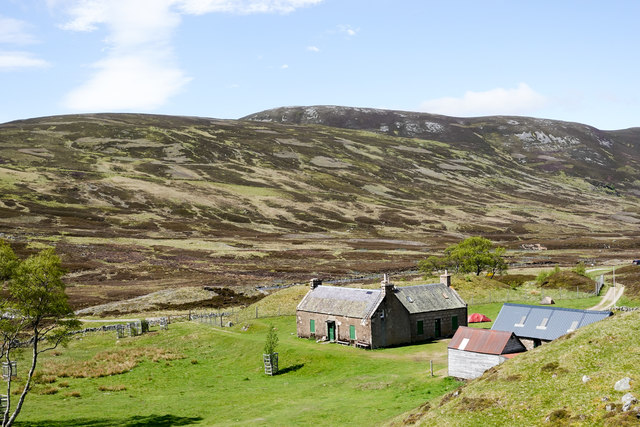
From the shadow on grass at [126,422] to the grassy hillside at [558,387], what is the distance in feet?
50.8

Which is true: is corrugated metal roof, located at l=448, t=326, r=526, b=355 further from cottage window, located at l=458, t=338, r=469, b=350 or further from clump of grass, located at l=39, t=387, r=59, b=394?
clump of grass, located at l=39, t=387, r=59, b=394

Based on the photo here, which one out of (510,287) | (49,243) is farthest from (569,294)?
(49,243)

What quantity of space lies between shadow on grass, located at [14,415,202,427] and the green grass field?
0.22 feet

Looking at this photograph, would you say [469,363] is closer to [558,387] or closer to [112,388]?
[558,387]

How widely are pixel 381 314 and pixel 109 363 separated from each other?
2697 cm

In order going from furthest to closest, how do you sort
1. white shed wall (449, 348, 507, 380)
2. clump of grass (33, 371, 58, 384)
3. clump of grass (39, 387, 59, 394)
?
clump of grass (33, 371, 58, 384) < clump of grass (39, 387, 59, 394) < white shed wall (449, 348, 507, 380)

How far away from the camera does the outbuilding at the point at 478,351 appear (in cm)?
3872

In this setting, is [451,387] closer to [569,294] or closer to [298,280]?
[569,294]

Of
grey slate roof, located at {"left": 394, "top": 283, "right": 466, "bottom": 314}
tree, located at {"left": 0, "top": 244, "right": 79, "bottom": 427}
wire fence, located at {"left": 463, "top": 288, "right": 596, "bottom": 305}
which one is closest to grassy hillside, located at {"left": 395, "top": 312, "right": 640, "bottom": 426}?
tree, located at {"left": 0, "top": 244, "right": 79, "bottom": 427}

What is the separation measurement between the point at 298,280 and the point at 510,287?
44.5 meters

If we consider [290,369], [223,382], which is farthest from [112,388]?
[290,369]

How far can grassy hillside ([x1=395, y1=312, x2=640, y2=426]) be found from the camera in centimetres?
2205

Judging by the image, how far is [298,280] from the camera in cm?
11644

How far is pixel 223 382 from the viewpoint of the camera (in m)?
47.5
